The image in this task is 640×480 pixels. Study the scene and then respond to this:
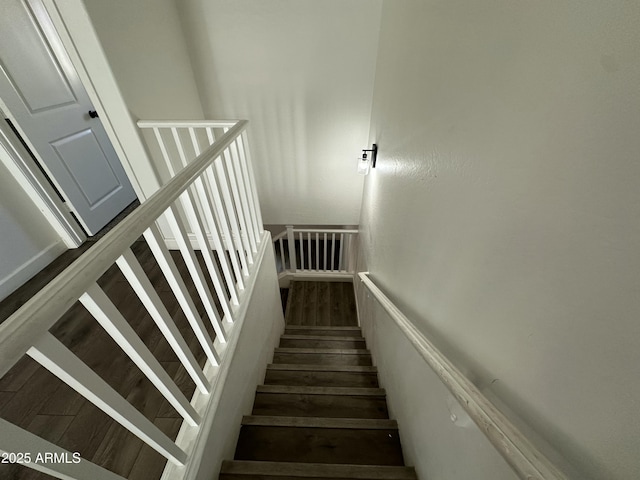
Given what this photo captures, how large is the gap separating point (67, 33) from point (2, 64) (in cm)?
78

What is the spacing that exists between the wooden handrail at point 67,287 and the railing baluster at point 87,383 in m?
0.03

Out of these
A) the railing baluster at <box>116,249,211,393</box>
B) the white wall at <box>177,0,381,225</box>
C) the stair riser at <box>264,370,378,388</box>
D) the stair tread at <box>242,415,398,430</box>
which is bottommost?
the stair tread at <box>242,415,398,430</box>

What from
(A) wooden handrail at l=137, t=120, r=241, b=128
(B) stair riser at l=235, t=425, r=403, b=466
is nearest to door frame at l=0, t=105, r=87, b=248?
(A) wooden handrail at l=137, t=120, r=241, b=128

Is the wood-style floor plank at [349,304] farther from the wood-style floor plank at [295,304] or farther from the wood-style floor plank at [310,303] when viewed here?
the wood-style floor plank at [295,304]

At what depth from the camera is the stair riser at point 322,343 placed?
251 cm

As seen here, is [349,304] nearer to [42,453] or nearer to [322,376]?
[322,376]

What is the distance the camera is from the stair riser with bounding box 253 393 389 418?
156 cm

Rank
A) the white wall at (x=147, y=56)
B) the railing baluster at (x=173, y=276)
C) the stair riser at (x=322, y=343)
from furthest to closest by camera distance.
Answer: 1. the stair riser at (x=322, y=343)
2. the white wall at (x=147, y=56)
3. the railing baluster at (x=173, y=276)

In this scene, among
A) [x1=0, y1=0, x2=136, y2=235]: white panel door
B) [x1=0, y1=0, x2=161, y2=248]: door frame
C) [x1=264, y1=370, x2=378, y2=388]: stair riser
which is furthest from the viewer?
[x1=264, y1=370, x2=378, y2=388]: stair riser

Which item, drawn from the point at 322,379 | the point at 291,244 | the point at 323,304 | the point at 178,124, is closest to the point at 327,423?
the point at 322,379

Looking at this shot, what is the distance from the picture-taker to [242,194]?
1.59m

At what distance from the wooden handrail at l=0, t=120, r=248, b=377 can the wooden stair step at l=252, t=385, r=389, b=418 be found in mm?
1464

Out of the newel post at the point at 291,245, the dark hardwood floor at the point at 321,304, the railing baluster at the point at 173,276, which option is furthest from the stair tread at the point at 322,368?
the newel post at the point at 291,245

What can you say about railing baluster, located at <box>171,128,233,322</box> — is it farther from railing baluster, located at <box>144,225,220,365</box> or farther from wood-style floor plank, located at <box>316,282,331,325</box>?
wood-style floor plank, located at <box>316,282,331,325</box>
